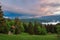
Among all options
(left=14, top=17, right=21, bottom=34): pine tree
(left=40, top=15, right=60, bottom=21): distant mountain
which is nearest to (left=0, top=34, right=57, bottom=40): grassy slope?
(left=14, top=17, right=21, bottom=34): pine tree

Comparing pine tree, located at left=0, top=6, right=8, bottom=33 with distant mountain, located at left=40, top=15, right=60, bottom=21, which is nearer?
distant mountain, located at left=40, top=15, right=60, bottom=21

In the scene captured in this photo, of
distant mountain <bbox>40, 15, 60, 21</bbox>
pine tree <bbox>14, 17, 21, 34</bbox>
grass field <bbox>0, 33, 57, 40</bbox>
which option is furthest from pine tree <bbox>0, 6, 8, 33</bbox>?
distant mountain <bbox>40, 15, 60, 21</bbox>

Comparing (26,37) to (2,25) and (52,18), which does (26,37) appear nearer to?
(2,25)

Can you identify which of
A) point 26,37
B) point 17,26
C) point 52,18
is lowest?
point 26,37

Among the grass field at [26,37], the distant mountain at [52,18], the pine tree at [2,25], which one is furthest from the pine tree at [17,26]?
the distant mountain at [52,18]

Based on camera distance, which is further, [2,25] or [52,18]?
[2,25]

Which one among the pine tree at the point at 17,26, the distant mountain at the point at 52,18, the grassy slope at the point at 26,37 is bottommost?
the grassy slope at the point at 26,37

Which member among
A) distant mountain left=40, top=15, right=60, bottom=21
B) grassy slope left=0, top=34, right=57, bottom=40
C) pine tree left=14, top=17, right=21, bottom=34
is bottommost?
grassy slope left=0, top=34, right=57, bottom=40

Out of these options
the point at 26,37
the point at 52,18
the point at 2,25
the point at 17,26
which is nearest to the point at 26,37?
the point at 26,37

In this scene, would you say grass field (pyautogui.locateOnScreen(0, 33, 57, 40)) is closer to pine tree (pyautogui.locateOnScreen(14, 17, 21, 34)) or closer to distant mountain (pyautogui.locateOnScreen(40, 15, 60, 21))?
pine tree (pyautogui.locateOnScreen(14, 17, 21, 34))

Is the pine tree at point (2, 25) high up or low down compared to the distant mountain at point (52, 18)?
down

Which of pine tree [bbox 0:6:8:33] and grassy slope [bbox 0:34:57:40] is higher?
pine tree [bbox 0:6:8:33]

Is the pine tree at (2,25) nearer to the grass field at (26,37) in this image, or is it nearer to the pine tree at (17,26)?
the grass field at (26,37)

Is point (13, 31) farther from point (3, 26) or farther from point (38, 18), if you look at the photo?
point (38, 18)
